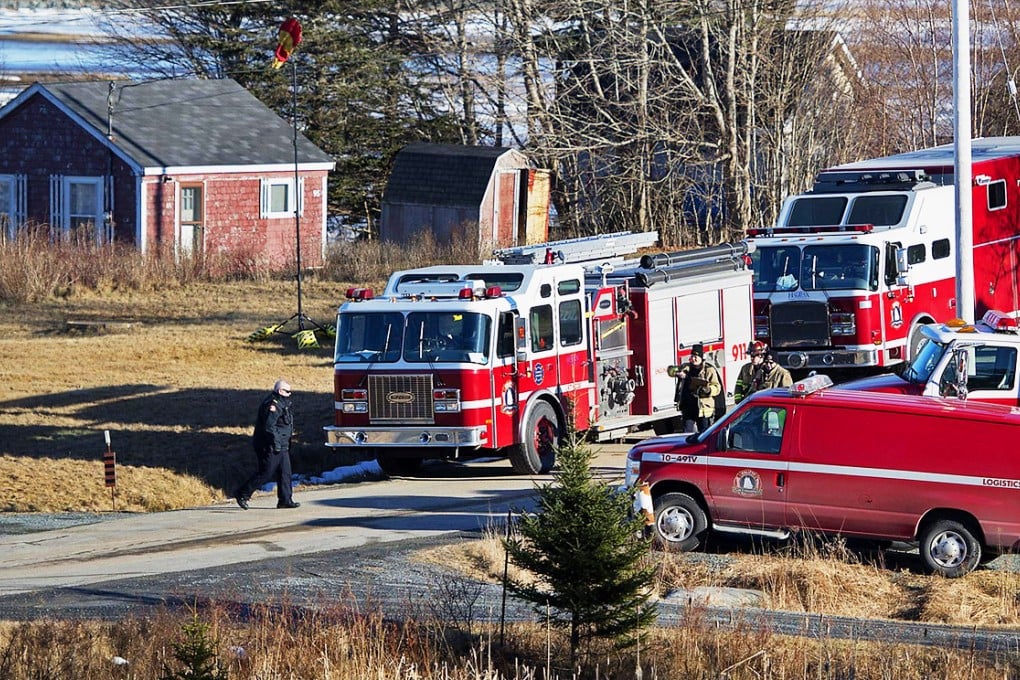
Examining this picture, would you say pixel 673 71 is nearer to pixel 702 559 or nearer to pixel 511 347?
pixel 511 347

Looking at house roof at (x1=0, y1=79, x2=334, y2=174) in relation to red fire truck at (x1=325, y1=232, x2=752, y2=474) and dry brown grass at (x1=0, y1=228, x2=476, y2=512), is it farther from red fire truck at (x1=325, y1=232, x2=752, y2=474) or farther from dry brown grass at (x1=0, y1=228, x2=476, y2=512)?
red fire truck at (x1=325, y1=232, x2=752, y2=474)

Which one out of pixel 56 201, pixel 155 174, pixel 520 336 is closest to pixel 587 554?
pixel 520 336

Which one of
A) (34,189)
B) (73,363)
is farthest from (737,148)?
(73,363)

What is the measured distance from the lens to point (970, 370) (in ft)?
59.0

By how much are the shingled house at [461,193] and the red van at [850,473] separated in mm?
29724

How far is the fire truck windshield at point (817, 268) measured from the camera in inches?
999

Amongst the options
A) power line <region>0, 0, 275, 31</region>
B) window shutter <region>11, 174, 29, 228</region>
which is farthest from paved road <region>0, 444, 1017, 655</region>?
power line <region>0, 0, 275, 31</region>

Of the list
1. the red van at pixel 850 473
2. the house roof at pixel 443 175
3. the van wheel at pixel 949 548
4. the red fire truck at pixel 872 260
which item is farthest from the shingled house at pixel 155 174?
the van wheel at pixel 949 548

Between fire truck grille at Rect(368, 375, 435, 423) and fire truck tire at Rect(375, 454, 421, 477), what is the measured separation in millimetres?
1948

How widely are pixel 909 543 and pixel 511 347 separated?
22.5 ft

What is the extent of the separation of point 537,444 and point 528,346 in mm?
1400

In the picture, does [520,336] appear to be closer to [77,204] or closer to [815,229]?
[815,229]

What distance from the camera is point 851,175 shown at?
90.6 ft

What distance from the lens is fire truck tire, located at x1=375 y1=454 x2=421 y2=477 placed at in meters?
22.5
